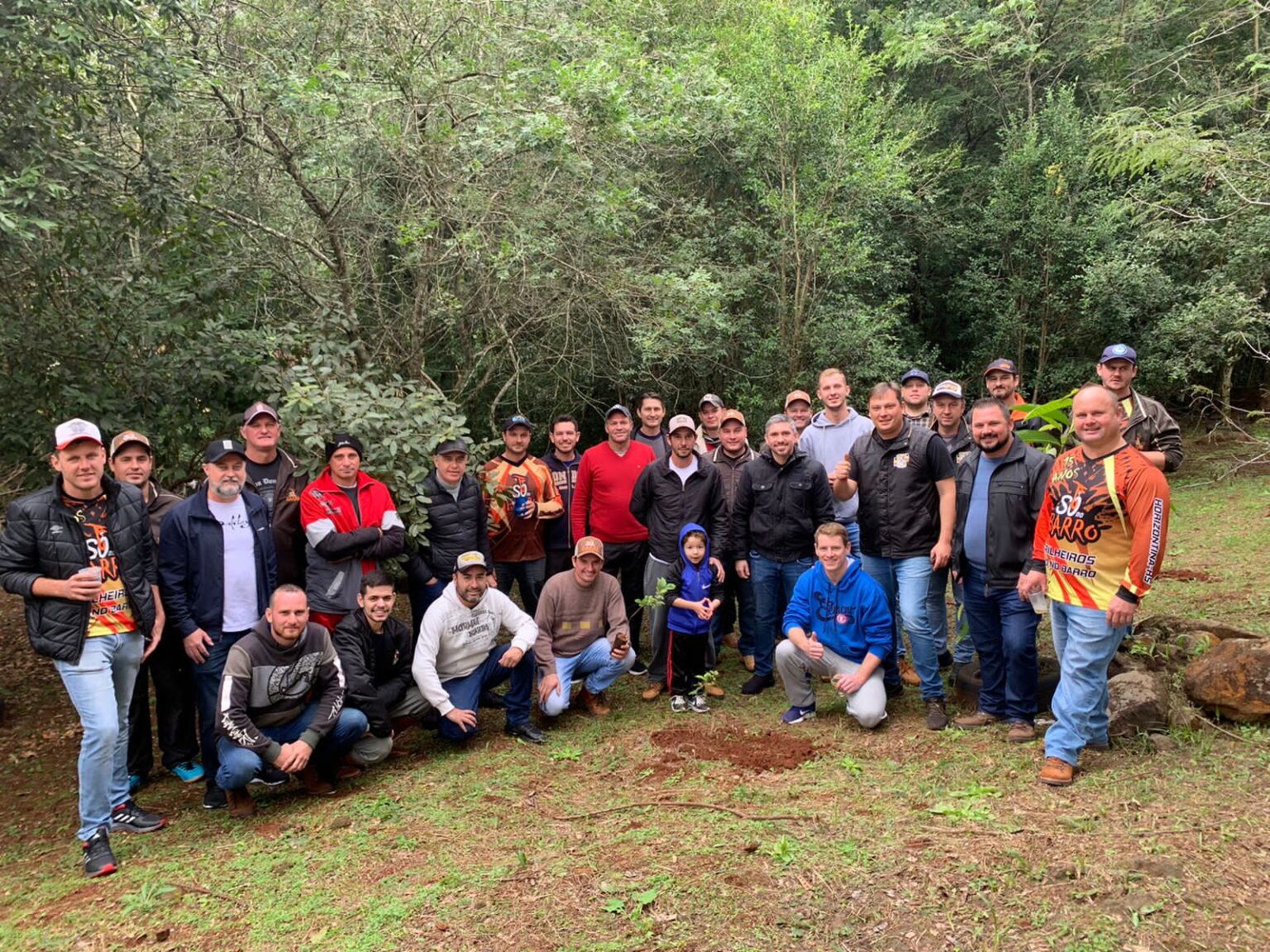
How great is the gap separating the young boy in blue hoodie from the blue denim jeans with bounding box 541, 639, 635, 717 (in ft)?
1.16

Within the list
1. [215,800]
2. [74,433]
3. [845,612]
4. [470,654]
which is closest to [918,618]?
[845,612]

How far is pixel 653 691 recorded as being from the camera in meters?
6.14

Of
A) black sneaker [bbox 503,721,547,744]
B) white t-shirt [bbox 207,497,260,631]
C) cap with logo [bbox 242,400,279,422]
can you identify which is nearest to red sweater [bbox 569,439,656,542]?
black sneaker [bbox 503,721,547,744]

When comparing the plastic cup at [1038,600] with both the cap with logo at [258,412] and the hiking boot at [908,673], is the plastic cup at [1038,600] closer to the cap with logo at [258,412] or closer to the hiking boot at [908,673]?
the hiking boot at [908,673]

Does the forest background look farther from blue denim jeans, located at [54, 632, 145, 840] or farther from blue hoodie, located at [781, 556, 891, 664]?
blue hoodie, located at [781, 556, 891, 664]

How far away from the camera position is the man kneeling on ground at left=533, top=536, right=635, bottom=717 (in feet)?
18.9

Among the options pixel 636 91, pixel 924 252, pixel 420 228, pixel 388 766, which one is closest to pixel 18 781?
pixel 388 766

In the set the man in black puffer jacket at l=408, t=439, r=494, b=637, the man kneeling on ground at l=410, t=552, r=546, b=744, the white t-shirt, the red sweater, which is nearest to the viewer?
the white t-shirt

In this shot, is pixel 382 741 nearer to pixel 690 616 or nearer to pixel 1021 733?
pixel 690 616

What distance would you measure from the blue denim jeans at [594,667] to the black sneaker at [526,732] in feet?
0.60

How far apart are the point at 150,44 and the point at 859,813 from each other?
6.52m

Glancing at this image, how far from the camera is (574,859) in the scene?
376cm

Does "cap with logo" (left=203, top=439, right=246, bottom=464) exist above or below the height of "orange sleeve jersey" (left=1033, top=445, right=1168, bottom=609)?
above

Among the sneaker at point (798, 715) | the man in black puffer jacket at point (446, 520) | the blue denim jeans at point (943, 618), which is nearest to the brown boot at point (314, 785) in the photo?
the man in black puffer jacket at point (446, 520)
